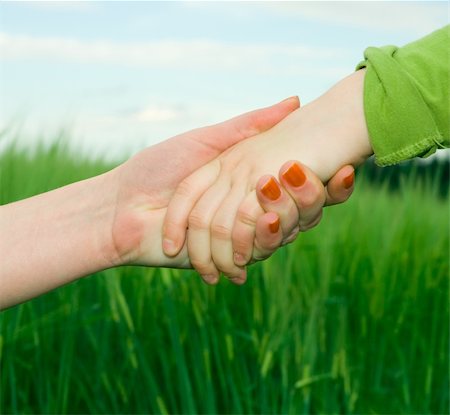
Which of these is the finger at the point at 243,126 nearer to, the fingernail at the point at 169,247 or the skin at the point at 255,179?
the skin at the point at 255,179

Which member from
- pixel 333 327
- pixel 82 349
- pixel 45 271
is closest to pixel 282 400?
pixel 333 327

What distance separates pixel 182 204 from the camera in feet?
5.15

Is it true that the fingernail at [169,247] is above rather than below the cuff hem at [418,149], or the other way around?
below

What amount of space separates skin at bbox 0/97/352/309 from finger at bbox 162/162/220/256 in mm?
34

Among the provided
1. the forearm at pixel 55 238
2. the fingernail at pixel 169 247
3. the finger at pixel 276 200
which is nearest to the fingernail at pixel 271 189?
the finger at pixel 276 200

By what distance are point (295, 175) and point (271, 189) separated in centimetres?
5

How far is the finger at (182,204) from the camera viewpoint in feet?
5.08

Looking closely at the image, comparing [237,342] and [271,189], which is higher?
[271,189]

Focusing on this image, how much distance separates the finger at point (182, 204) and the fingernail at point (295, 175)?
22 cm

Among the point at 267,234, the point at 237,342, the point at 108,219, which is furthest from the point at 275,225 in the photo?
the point at 237,342

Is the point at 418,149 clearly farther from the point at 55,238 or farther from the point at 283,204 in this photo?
the point at 55,238

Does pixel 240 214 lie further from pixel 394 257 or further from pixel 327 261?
pixel 394 257

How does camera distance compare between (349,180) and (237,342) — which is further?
(237,342)

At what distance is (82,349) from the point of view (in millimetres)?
1971
